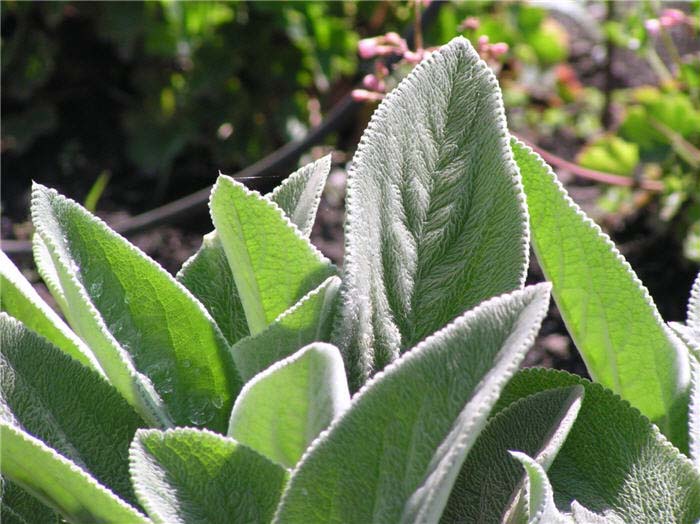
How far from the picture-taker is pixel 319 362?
0.56 meters

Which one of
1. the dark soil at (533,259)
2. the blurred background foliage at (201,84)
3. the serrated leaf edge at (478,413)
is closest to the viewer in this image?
the serrated leaf edge at (478,413)

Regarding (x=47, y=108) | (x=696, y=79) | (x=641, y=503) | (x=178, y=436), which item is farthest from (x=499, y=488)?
(x=47, y=108)

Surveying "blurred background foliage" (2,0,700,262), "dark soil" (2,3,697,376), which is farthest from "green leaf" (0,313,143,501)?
"blurred background foliage" (2,0,700,262)

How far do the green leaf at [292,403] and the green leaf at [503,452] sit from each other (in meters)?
0.11

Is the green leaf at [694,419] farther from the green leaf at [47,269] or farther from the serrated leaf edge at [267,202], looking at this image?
the green leaf at [47,269]

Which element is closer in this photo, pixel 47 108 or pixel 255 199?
pixel 255 199

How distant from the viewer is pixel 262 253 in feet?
2.13

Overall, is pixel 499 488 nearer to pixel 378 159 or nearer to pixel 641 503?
pixel 641 503

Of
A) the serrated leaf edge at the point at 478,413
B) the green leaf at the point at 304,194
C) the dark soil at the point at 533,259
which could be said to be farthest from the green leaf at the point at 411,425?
the dark soil at the point at 533,259

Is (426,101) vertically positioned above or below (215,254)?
above

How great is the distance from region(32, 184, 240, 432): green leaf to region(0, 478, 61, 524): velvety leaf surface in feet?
0.33

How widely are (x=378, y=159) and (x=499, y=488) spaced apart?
22 centimetres

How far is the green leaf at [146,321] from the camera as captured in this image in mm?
658

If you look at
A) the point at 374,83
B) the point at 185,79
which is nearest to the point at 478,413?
the point at 374,83
